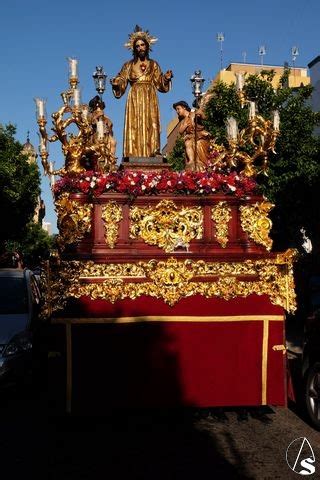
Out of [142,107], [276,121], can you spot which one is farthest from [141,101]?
[276,121]

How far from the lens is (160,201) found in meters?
6.52

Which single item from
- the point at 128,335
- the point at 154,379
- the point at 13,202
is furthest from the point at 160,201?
the point at 13,202

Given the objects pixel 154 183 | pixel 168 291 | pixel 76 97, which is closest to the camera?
pixel 168 291

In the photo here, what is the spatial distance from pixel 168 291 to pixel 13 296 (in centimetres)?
405

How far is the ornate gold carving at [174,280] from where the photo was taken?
6000mm

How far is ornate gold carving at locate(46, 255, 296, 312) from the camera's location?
600cm

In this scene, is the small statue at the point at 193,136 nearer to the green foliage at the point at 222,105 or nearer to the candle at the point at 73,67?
the candle at the point at 73,67

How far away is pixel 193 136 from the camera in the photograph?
8828 mm

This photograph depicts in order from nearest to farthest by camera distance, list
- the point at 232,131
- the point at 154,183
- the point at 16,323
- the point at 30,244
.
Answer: the point at 154,183 → the point at 232,131 → the point at 16,323 → the point at 30,244

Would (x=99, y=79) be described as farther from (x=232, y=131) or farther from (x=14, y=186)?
(x=14, y=186)

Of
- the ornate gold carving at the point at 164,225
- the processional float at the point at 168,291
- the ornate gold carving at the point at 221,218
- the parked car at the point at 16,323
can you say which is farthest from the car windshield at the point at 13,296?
the ornate gold carving at the point at 221,218

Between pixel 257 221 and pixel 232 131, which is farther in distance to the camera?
pixel 232 131

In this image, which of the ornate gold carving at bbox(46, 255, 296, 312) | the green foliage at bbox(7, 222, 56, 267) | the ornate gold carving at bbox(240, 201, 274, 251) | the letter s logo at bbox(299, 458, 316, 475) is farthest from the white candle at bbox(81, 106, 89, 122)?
the green foliage at bbox(7, 222, 56, 267)

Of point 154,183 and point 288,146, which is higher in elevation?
point 288,146
